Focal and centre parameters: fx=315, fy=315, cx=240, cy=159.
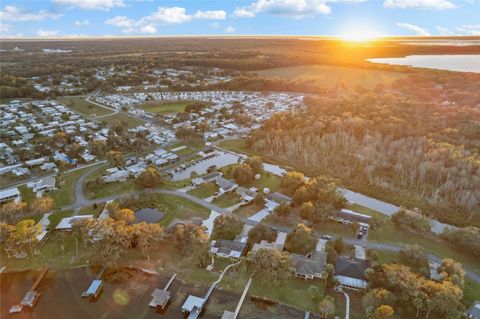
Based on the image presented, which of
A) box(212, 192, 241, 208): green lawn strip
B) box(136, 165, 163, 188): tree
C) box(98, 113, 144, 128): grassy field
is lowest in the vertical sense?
box(212, 192, 241, 208): green lawn strip

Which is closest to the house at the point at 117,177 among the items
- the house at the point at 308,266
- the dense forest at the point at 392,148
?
the dense forest at the point at 392,148

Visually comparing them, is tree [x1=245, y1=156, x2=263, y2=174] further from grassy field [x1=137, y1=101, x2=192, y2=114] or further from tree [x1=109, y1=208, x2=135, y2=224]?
grassy field [x1=137, y1=101, x2=192, y2=114]

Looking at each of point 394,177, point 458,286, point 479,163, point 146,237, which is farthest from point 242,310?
point 479,163

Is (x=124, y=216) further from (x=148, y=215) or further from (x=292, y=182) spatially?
(x=292, y=182)

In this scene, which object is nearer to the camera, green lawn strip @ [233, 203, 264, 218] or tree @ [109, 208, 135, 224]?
tree @ [109, 208, 135, 224]

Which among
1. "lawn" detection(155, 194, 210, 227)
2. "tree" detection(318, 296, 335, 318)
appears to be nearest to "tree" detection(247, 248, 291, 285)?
"tree" detection(318, 296, 335, 318)

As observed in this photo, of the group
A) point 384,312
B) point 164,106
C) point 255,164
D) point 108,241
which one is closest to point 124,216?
point 108,241
